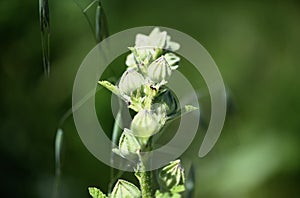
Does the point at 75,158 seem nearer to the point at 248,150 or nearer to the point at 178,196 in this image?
the point at 248,150

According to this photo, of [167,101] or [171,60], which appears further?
[171,60]

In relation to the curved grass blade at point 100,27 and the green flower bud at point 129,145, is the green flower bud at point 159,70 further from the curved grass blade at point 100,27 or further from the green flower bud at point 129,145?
the curved grass blade at point 100,27

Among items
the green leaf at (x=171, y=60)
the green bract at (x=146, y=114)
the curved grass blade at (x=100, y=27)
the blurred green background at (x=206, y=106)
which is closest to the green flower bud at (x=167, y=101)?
the green bract at (x=146, y=114)

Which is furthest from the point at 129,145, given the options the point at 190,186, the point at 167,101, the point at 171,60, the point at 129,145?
the point at 190,186

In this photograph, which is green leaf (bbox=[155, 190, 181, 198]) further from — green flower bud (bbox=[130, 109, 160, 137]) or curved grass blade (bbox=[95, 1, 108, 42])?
curved grass blade (bbox=[95, 1, 108, 42])

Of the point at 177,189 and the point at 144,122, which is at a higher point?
the point at 144,122

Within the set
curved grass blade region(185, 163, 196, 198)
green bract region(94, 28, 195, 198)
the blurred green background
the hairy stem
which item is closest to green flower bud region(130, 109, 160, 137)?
green bract region(94, 28, 195, 198)

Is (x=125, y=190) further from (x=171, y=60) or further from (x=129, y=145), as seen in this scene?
(x=171, y=60)
